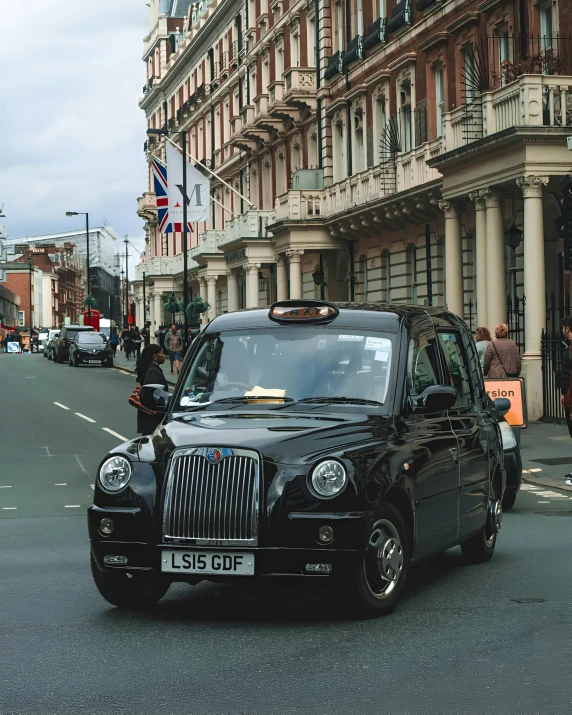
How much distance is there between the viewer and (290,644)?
6773 millimetres

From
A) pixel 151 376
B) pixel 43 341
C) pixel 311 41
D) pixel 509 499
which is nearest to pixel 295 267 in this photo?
pixel 311 41

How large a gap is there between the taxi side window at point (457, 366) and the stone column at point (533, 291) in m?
13.9

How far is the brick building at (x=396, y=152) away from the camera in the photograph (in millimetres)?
23625

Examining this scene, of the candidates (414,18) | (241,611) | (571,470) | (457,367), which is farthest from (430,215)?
(241,611)

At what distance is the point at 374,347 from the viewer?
8336 millimetres

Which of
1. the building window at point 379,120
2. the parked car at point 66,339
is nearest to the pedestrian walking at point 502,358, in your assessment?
the building window at point 379,120

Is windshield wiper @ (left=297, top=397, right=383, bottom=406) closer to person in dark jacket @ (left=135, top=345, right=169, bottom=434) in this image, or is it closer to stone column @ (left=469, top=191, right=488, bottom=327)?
person in dark jacket @ (left=135, top=345, right=169, bottom=434)

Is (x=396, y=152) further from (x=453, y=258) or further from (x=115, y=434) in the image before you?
(x=115, y=434)

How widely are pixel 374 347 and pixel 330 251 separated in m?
32.9

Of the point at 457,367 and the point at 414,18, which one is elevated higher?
the point at 414,18

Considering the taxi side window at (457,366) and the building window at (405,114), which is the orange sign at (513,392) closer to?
the taxi side window at (457,366)

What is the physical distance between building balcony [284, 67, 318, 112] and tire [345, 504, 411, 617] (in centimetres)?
3582

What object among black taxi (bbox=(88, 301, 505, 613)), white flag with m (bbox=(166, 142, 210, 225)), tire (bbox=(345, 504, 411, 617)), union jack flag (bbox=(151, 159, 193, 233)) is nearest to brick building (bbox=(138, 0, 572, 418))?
white flag with m (bbox=(166, 142, 210, 225))

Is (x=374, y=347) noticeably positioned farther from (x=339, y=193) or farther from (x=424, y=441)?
(x=339, y=193)
